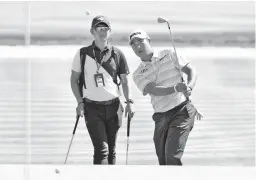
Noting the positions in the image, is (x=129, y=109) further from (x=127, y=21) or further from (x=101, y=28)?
(x=127, y=21)

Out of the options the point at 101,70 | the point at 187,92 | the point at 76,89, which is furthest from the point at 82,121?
the point at 187,92

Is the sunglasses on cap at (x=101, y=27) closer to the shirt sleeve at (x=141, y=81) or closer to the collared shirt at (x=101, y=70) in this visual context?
the collared shirt at (x=101, y=70)

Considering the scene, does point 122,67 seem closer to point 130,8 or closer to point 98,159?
point 98,159

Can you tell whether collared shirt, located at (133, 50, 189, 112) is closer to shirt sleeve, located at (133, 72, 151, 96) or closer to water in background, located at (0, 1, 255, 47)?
shirt sleeve, located at (133, 72, 151, 96)

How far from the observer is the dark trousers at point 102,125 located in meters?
5.32

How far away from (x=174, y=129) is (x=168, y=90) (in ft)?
0.85

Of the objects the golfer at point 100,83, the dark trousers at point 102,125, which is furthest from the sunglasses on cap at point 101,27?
the dark trousers at point 102,125

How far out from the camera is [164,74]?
5.25 meters

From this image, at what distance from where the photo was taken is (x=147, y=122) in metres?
7.48

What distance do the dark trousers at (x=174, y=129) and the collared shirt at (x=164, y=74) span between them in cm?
5

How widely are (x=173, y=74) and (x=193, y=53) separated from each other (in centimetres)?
568

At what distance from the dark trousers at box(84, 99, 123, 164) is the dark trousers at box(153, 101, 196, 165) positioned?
0.98 feet

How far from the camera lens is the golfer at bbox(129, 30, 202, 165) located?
5176mm
